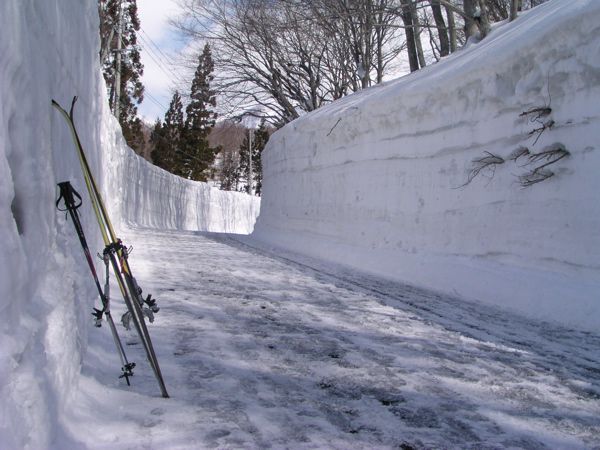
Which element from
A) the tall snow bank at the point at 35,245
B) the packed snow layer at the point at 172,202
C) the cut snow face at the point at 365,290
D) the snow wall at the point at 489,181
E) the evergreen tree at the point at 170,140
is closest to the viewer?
the tall snow bank at the point at 35,245

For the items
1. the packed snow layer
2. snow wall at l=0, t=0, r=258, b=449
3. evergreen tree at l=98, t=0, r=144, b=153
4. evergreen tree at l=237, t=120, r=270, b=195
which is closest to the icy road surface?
snow wall at l=0, t=0, r=258, b=449

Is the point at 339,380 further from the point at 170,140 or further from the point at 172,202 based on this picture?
the point at 170,140

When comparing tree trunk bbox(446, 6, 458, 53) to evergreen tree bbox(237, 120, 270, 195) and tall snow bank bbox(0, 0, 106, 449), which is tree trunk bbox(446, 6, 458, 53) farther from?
evergreen tree bbox(237, 120, 270, 195)

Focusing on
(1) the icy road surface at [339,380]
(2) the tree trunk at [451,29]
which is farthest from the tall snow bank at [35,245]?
(2) the tree trunk at [451,29]

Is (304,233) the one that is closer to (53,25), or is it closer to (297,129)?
(297,129)

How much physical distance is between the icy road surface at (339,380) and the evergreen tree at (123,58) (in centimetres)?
1631

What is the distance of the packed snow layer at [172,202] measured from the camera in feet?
59.0

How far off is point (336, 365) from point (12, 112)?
2.40 meters

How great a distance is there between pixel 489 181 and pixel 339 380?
4.72m

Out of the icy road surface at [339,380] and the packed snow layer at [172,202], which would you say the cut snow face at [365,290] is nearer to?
the icy road surface at [339,380]

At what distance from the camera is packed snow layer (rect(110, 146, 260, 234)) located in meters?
18.0

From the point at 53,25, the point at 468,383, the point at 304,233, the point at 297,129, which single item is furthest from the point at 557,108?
the point at 297,129

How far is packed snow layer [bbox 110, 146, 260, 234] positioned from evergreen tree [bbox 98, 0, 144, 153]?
13.1 feet

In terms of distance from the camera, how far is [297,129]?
14086 millimetres
